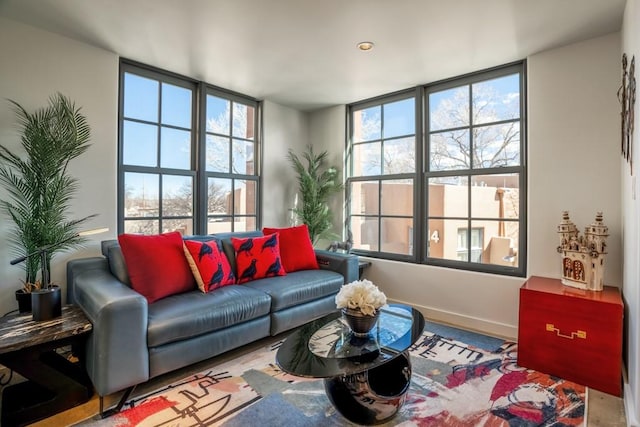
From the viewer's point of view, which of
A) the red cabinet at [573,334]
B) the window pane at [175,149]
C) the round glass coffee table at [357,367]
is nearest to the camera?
the round glass coffee table at [357,367]

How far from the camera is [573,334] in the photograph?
2234 mm

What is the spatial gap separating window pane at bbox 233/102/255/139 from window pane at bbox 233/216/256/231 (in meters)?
0.98

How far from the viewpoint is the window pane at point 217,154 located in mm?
3670

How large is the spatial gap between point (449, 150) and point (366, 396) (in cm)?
265

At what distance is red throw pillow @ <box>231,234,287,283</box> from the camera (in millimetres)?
3039

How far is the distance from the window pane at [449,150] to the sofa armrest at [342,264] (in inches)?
52.4

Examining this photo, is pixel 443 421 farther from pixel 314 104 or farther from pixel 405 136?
pixel 314 104

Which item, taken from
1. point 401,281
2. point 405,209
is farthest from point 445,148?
point 401,281

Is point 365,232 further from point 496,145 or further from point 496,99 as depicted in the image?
point 496,99

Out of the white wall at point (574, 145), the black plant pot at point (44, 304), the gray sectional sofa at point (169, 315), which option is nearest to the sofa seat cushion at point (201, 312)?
the gray sectional sofa at point (169, 315)

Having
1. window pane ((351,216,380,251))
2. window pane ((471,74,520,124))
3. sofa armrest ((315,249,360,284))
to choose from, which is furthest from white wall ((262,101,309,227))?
window pane ((471,74,520,124))

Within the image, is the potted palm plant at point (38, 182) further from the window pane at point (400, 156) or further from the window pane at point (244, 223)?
the window pane at point (400, 156)

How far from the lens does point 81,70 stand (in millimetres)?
2697

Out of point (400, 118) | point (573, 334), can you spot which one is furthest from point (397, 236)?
point (573, 334)
